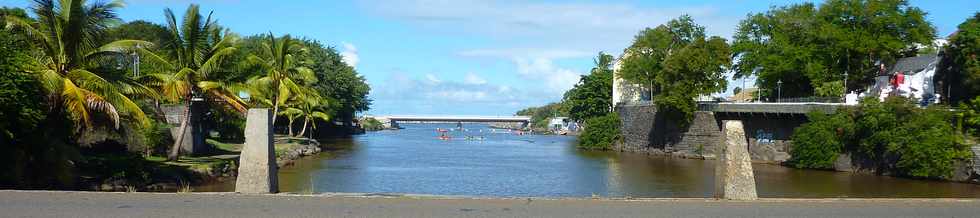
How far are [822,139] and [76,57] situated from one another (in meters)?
31.4

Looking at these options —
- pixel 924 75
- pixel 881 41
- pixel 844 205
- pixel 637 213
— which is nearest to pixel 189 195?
pixel 637 213

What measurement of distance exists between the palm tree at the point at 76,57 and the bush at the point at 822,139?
95.5 feet

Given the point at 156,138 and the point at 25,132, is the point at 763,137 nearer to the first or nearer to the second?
the point at 156,138

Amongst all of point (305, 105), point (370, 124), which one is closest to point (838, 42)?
point (305, 105)

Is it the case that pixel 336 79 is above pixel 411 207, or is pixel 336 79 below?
above

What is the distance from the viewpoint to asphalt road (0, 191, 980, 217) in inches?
390

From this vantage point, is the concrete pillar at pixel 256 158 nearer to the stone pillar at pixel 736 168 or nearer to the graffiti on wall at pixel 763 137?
the stone pillar at pixel 736 168

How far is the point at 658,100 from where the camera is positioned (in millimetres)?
53812

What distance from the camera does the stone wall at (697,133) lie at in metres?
46.3

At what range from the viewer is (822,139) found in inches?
1574

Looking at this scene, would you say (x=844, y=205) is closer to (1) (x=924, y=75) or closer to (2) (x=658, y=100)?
(1) (x=924, y=75)

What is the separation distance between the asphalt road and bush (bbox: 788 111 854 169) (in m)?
27.9

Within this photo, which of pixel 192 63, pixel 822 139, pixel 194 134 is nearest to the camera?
pixel 192 63

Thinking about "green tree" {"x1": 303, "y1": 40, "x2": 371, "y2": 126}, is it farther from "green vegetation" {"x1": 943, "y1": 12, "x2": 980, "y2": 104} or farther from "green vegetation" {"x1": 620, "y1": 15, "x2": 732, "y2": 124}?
"green vegetation" {"x1": 943, "y1": 12, "x2": 980, "y2": 104}
